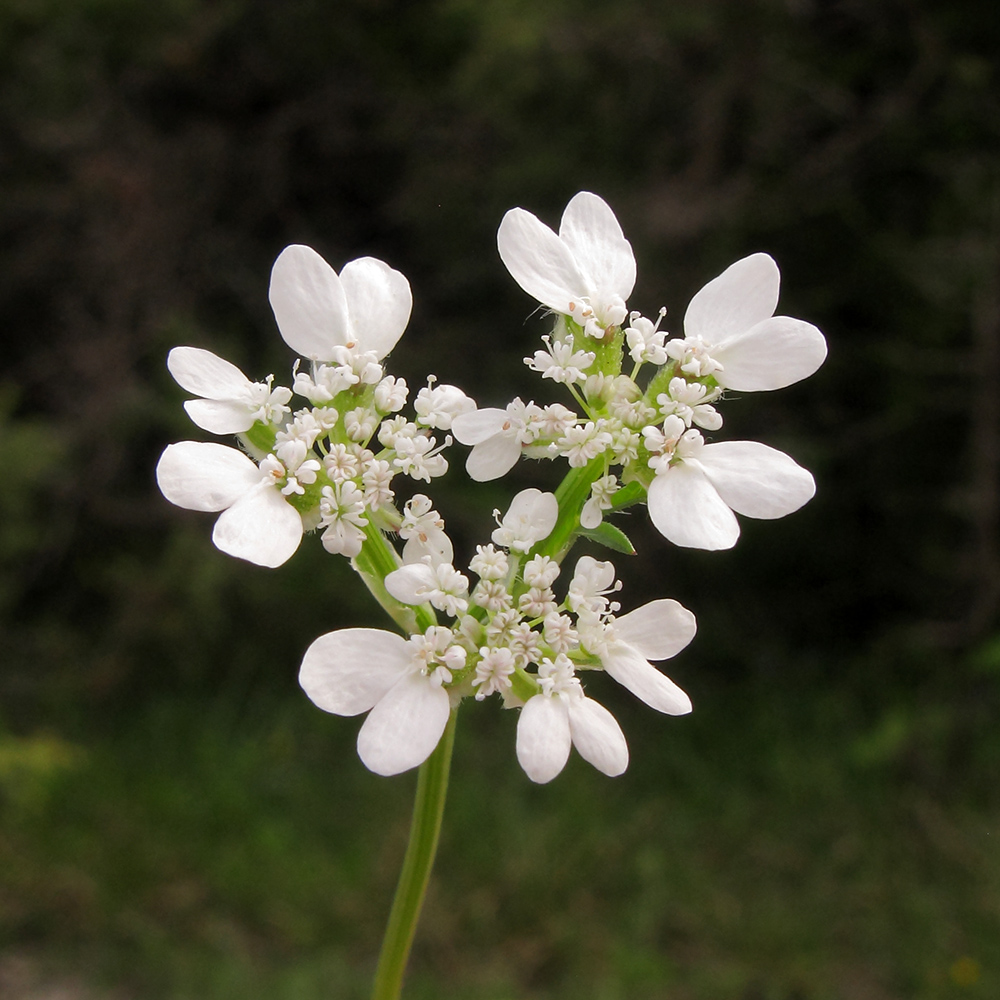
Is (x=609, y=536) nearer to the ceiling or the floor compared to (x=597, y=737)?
nearer to the ceiling

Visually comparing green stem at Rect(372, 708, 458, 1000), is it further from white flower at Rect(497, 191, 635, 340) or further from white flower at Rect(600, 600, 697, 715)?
white flower at Rect(497, 191, 635, 340)

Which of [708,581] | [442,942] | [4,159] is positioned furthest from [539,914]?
[4,159]

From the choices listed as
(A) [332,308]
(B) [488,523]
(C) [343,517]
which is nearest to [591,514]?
(C) [343,517]

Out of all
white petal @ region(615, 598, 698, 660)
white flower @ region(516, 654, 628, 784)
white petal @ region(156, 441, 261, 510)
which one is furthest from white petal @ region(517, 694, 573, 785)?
white petal @ region(156, 441, 261, 510)

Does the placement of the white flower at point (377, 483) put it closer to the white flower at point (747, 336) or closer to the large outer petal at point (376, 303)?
the large outer petal at point (376, 303)

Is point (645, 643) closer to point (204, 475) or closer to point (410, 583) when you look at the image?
point (410, 583)

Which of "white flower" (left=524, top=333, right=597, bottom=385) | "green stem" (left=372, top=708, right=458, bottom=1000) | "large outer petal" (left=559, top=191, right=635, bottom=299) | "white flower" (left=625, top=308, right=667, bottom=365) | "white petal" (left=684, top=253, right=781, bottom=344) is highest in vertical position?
"large outer petal" (left=559, top=191, right=635, bottom=299)

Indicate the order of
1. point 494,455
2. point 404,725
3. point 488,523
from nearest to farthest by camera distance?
point 404,725 < point 494,455 < point 488,523
